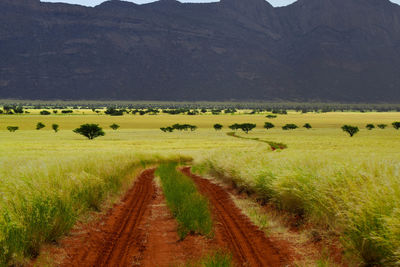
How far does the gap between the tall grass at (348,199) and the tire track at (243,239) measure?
135 cm

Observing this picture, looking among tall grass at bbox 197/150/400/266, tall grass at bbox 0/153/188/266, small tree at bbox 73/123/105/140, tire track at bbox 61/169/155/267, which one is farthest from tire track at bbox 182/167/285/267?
small tree at bbox 73/123/105/140

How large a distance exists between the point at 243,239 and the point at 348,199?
105 inches

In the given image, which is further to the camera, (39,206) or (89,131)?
(89,131)

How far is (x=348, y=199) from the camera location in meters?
9.51

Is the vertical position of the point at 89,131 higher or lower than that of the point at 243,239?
lower

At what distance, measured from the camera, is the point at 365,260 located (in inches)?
307

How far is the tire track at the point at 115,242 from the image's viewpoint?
8.69 m

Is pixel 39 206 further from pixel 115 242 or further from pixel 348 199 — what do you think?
pixel 348 199

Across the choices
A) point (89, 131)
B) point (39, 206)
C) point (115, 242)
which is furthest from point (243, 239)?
point (89, 131)

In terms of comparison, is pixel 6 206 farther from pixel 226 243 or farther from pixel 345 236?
pixel 345 236

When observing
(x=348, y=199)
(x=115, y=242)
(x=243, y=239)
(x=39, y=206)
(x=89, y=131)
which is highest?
(x=348, y=199)

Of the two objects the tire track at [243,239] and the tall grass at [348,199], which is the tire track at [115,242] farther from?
the tall grass at [348,199]

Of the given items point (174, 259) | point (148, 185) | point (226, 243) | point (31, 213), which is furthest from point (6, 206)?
point (148, 185)

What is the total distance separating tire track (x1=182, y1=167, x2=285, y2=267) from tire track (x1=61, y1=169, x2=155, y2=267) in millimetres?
2139
